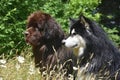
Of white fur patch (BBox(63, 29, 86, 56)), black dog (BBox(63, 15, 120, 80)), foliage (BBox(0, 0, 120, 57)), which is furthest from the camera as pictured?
foliage (BBox(0, 0, 120, 57))

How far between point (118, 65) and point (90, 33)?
25.2 inches

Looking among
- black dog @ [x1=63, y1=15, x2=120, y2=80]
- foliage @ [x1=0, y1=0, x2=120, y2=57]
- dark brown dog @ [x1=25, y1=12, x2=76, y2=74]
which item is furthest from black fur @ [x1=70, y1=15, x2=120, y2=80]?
foliage @ [x1=0, y1=0, x2=120, y2=57]

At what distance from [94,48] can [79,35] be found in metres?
0.31

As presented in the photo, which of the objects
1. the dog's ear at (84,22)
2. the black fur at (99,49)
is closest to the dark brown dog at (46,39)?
the black fur at (99,49)

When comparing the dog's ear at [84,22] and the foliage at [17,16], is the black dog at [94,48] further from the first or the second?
the foliage at [17,16]

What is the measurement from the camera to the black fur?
8.18m

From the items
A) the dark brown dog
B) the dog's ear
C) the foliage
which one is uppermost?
the dog's ear

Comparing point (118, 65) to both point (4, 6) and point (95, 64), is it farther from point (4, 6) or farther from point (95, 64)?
point (4, 6)

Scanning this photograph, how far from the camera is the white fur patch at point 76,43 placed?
8383 mm

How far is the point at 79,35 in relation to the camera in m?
8.38

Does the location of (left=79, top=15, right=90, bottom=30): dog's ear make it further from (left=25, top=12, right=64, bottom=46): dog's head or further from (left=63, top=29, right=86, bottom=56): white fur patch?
(left=25, top=12, right=64, bottom=46): dog's head

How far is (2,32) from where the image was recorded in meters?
11.8

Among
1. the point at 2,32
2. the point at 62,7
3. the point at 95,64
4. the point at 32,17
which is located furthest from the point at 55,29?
the point at 62,7

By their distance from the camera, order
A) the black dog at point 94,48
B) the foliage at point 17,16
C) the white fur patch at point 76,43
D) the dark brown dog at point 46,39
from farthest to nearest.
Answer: the foliage at point 17,16
the dark brown dog at point 46,39
the white fur patch at point 76,43
the black dog at point 94,48
